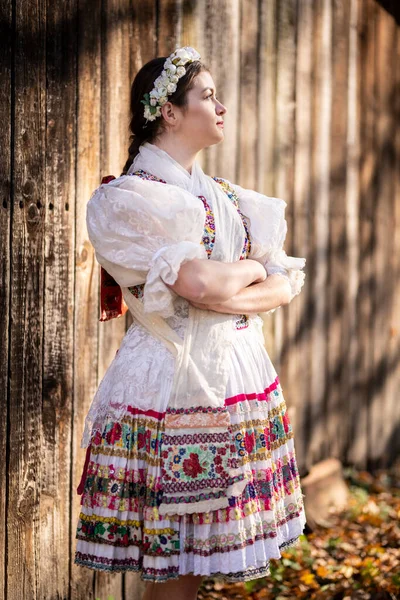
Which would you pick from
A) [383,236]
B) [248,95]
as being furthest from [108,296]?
[383,236]

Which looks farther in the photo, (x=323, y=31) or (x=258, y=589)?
(x=323, y=31)

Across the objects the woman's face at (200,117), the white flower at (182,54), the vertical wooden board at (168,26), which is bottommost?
the woman's face at (200,117)

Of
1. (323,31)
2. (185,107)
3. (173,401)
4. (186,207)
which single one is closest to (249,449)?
(173,401)

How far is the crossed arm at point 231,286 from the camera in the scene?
2.46 meters

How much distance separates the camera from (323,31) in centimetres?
493

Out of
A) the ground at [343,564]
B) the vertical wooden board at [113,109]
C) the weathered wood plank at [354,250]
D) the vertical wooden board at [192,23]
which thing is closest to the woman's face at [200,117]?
the vertical wooden board at [113,109]

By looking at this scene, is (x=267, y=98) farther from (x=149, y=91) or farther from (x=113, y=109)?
(x=149, y=91)

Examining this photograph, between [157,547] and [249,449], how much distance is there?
0.39 metres

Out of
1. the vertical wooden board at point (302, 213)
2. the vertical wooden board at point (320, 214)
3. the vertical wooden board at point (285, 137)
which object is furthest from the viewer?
the vertical wooden board at point (320, 214)

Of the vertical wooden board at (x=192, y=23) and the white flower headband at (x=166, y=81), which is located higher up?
the vertical wooden board at (x=192, y=23)

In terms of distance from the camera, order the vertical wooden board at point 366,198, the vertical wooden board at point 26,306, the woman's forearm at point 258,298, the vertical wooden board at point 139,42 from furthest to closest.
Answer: the vertical wooden board at point 366,198, the vertical wooden board at point 139,42, the vertical wooden board at point 26,306, the woman's forearm at point 258,298

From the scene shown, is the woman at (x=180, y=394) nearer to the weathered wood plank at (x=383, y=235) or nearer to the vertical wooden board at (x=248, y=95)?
the vertical wooden board at (x=248, y=95)

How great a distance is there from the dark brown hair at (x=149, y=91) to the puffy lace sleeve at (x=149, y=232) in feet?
0.96

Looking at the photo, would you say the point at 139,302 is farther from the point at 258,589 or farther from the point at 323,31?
the point at 323,31
